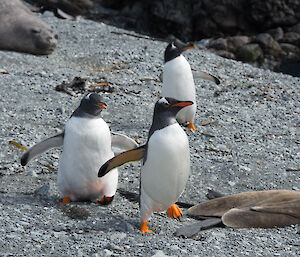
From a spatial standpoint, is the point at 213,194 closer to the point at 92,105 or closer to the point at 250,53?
the point at 92,105

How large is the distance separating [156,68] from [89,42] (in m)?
1.59

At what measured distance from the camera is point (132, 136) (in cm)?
575

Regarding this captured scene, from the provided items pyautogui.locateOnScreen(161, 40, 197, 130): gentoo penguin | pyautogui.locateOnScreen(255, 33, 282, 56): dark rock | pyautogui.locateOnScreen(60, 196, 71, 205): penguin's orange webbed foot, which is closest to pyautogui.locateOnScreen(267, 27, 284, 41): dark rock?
pyautogui.locateOnScreen(255, 33, 282, 56): dark rock

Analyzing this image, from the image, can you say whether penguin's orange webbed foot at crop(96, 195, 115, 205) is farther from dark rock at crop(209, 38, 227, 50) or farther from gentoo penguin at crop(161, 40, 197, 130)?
dark rock at crop(209, 38, 227, 50)

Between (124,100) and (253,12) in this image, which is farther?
(253,12)

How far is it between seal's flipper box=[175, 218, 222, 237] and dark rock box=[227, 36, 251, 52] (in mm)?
9121

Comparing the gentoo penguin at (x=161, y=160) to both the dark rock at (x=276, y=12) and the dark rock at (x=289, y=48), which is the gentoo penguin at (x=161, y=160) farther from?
the dark rock at (x=276, y=12)

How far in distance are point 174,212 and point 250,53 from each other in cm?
880

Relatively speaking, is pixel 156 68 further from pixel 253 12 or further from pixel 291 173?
pixel 253 12

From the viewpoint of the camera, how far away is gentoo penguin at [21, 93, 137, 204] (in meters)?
4.04

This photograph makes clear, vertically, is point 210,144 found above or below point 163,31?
above

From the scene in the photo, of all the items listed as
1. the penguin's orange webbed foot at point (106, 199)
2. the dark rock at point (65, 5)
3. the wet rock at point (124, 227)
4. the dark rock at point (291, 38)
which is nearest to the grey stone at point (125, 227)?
the wet rock at point (124, 227)

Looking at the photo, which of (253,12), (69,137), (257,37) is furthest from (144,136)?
A: (253,12)

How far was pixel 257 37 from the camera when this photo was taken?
1301 cm
